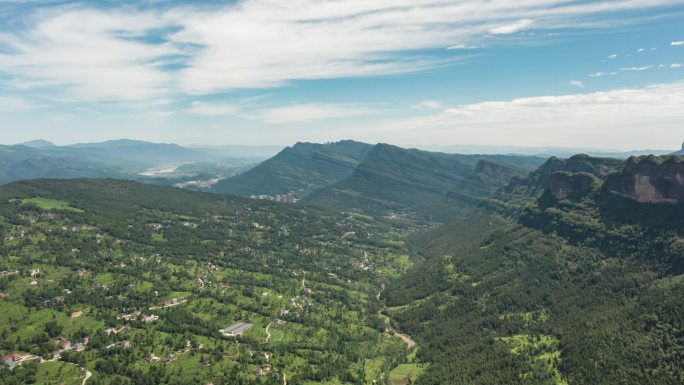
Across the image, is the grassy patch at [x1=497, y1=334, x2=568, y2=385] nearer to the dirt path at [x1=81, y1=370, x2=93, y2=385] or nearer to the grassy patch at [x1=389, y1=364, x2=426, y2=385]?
the grassy patch at [x1=389, y1=364, x2=426, y2=385]

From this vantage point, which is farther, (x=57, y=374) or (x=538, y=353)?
(x=538, y=353)

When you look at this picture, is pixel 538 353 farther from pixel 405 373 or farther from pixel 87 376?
pixel 87 376

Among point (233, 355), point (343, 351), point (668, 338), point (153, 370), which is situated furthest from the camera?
point (343, 351)

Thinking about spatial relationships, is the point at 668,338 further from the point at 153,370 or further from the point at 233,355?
the point at 153,370

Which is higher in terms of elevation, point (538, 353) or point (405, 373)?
point (538, 353)

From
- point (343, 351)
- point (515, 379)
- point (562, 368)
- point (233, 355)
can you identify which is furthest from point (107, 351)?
point (562, 368)

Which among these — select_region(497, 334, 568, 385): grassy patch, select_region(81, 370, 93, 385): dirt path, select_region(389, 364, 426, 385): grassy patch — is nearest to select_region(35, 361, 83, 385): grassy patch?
select_region(81, 370, 93, 385): dirt path

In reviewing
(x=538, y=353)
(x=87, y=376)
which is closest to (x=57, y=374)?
(x=87, y=376)

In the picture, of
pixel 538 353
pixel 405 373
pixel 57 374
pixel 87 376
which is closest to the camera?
pixel 57 374

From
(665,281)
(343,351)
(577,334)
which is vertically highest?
(665,281)

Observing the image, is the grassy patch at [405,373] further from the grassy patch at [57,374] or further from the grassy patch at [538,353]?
the grassy patch at [57,374]

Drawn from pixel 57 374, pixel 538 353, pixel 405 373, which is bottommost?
pixel 405 373
